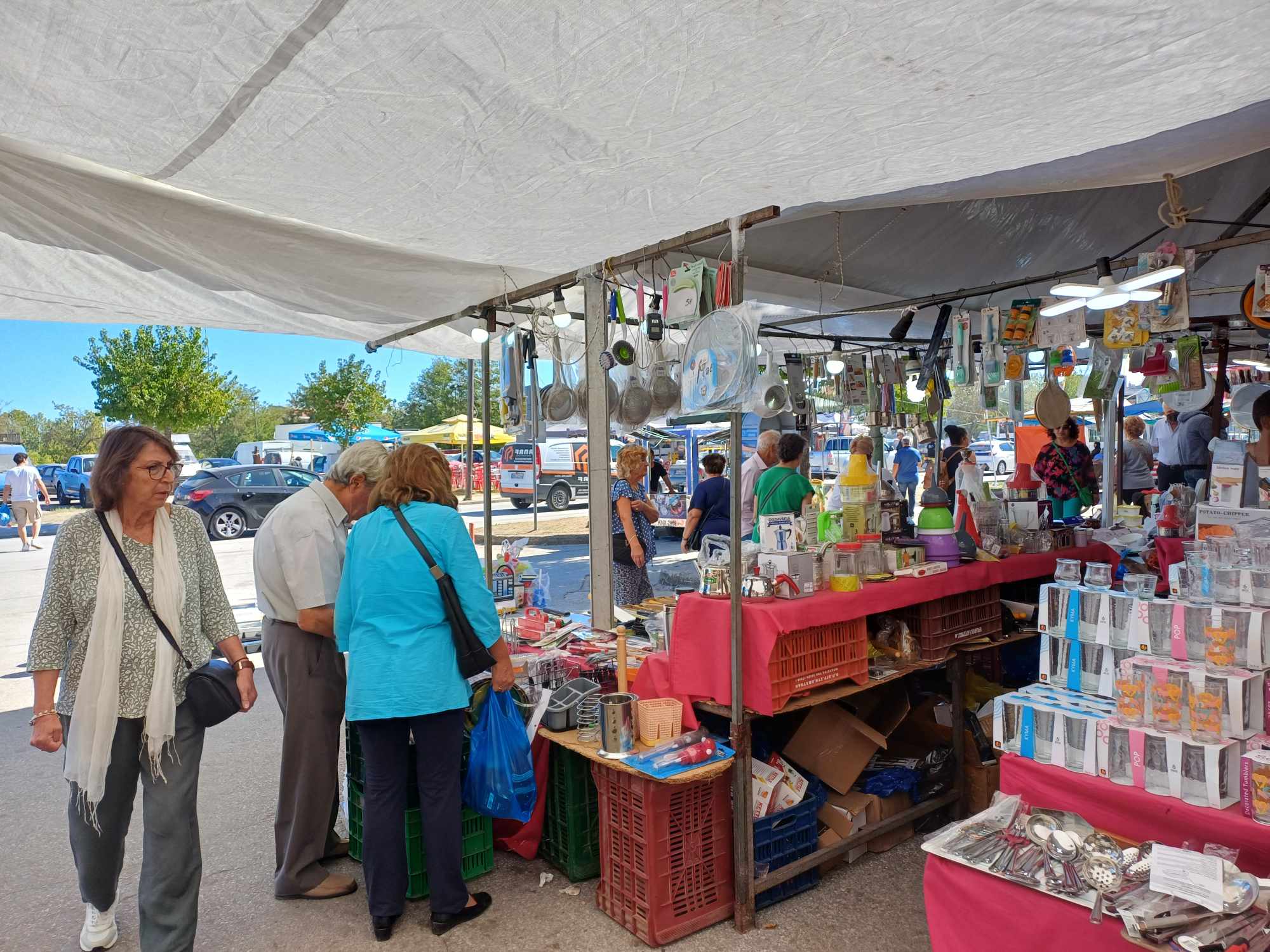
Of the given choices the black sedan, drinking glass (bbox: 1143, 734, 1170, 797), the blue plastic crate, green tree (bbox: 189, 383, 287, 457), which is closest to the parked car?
the black sedan

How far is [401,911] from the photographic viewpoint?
2.90m

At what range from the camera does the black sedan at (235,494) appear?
16062 mm

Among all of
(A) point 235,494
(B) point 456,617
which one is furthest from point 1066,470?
(A) point 235,494

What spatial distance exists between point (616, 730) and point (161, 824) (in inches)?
56.9

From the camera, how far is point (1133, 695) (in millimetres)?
2057

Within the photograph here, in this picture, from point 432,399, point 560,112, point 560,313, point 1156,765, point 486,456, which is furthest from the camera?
point 432,399

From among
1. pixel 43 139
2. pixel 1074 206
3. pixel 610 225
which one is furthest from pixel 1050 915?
pixel 1074 206

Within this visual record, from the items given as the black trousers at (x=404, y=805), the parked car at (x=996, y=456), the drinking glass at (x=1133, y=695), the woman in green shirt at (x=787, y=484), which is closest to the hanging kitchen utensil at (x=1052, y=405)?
the woman in green shirt at (x=787, y=484)

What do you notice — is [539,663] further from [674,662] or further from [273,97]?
[273,97]

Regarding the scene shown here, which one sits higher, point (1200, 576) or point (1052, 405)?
point (1052, 405)

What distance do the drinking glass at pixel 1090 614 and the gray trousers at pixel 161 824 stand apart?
2717 mm

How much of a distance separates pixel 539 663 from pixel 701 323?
162 cm

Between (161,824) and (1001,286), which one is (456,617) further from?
(1001,286)

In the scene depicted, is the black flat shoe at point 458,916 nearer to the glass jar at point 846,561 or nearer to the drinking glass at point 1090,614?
the glass jar at point 846,561
